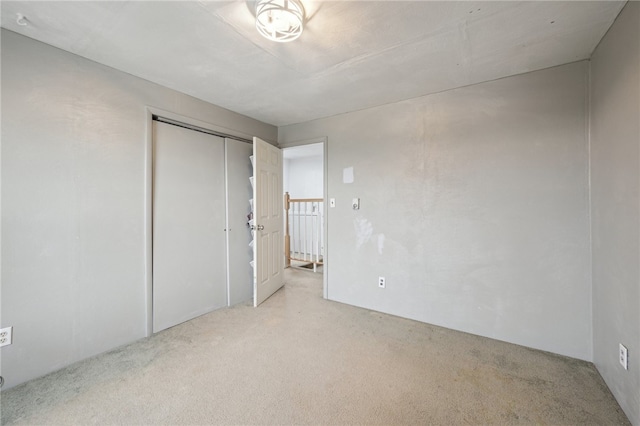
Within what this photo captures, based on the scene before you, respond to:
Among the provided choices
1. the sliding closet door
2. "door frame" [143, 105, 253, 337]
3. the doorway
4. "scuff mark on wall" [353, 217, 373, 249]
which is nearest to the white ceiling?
"door frame" [143, 105, 253, 337]

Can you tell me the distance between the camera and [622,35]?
1.52 meters

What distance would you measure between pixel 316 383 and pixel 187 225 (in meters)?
1.91

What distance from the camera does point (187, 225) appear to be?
273 centimetres

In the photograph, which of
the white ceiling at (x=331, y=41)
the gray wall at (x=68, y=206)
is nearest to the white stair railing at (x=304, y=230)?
the white ceiling at (x=331, y=41)

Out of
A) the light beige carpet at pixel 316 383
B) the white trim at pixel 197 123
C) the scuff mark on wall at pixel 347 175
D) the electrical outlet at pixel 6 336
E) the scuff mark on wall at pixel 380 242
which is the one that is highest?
the white trim at pixel 197 123

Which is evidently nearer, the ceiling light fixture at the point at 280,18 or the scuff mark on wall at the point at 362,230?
the ceiling light fixture at the point at 280,18

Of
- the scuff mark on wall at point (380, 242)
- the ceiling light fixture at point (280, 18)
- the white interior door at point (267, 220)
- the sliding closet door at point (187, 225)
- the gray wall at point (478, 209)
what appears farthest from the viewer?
the white interior door at point (267, 220)

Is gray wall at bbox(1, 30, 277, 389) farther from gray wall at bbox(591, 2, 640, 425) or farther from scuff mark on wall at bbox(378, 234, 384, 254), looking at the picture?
gray wall at bbox(591, 2, 640, 425)

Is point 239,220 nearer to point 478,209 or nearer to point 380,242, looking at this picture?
point 380,242

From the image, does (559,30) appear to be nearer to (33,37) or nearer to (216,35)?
(216,35)

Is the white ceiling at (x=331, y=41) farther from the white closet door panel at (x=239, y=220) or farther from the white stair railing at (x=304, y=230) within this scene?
the white stair railing at (x=304, y=230)

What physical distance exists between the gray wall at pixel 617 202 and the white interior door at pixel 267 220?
2.88 meters

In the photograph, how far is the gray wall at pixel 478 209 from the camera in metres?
2.09

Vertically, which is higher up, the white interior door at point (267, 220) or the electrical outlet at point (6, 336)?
the white interior door at point (267, 220)
